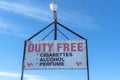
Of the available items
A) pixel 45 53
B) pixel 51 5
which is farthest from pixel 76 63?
pixel 51 5

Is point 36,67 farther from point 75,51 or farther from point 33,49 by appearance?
point 75,51

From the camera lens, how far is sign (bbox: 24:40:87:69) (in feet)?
77.7

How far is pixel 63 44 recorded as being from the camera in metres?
24.0

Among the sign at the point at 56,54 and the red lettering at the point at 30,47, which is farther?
the red lettering at the point at 30,47

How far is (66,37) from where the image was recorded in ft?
79.8

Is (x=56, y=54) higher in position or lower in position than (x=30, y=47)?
lower

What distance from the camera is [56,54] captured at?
78.9 feet

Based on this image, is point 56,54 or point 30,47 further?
point 30,47

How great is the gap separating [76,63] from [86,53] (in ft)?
3.04

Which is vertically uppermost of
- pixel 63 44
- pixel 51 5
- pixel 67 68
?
pixel 51 5

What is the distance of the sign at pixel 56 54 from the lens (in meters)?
23.7

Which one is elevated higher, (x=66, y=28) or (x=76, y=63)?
(x=66, y=28)

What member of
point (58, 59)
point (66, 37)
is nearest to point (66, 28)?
point (66, 37)

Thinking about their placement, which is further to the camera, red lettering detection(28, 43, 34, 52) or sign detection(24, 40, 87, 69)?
red lettering detection(28, 43, 34, 52)
